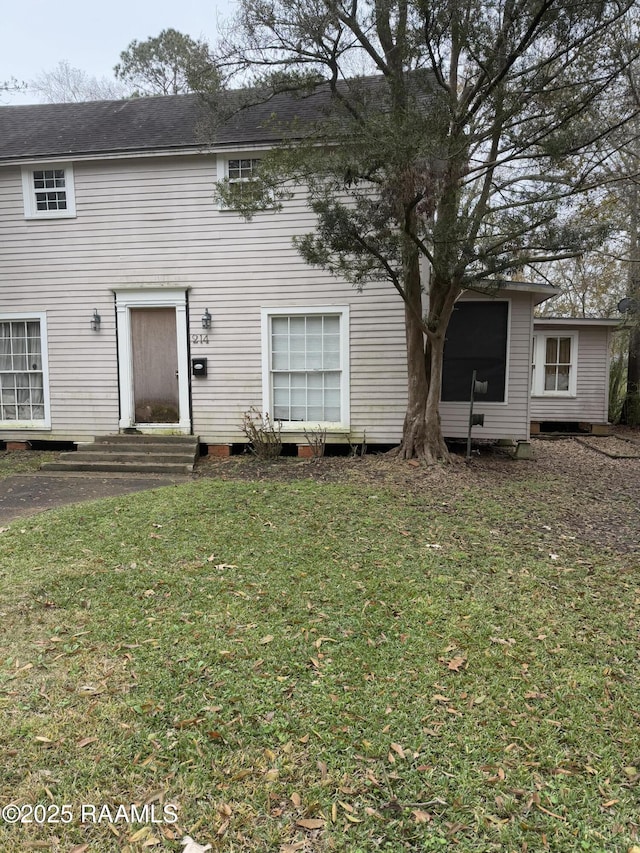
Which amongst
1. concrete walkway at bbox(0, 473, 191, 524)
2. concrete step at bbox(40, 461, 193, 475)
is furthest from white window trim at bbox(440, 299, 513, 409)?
concrete walkway at bbox(0, 473, 191, 524)

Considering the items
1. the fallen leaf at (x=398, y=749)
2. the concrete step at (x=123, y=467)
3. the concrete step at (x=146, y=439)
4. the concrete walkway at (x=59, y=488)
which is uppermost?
the concrete step at (x=146, y=439)

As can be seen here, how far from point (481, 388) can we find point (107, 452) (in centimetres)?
595

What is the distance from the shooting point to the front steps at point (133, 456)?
8.01 metres

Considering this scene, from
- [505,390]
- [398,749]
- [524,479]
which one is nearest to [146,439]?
[524,479]

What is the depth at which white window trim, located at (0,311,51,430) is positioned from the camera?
916cm

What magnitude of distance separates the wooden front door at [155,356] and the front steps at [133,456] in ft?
2.16

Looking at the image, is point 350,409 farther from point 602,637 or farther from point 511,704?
point 511,704

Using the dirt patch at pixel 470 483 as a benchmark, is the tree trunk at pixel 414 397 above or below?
above

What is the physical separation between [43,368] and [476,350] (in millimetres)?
7422

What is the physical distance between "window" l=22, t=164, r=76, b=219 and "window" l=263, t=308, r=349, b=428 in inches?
154

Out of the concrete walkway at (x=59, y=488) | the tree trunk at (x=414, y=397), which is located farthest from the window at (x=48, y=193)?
the tree trunk at (x=414, y=397)

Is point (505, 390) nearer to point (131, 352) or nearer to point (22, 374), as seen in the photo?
point (131, 352)

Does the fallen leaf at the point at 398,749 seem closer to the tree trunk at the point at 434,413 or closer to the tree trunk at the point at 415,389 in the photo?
the tree trunk at the point at 434,413

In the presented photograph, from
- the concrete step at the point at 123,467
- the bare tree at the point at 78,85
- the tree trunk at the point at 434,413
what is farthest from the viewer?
the bare tree at the point at 78,85
